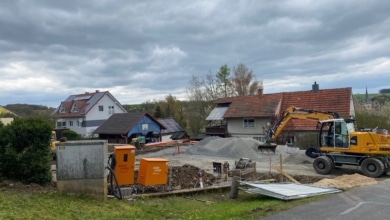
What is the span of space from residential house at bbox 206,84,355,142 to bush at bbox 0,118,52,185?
1103 inches

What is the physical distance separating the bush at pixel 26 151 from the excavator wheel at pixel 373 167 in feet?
47.4

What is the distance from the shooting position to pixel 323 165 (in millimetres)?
19797

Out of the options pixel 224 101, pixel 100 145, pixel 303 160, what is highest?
pixel 224 101

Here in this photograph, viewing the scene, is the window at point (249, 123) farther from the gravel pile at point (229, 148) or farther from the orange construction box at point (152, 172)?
the orange construction box at point (152, 172)

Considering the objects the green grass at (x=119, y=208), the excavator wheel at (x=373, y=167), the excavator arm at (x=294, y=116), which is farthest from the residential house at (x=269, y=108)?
the green grass at (x=119, y=208)

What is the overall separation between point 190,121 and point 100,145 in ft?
178

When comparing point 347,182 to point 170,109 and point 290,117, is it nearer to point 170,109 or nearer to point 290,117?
point 290,117

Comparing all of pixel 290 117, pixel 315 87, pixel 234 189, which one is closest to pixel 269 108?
pixel 315 87

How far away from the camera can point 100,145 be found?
35.2 ft

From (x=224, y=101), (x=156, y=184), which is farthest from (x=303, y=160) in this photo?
(x=224, y=101)

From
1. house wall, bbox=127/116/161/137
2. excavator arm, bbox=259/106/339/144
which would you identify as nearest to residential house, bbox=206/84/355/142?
house wall, bbox=127/116/161/137

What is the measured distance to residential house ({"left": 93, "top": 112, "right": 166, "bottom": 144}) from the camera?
5003cm

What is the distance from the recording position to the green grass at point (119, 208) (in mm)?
7914

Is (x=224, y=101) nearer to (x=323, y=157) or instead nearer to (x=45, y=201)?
(x=323, y=157)
